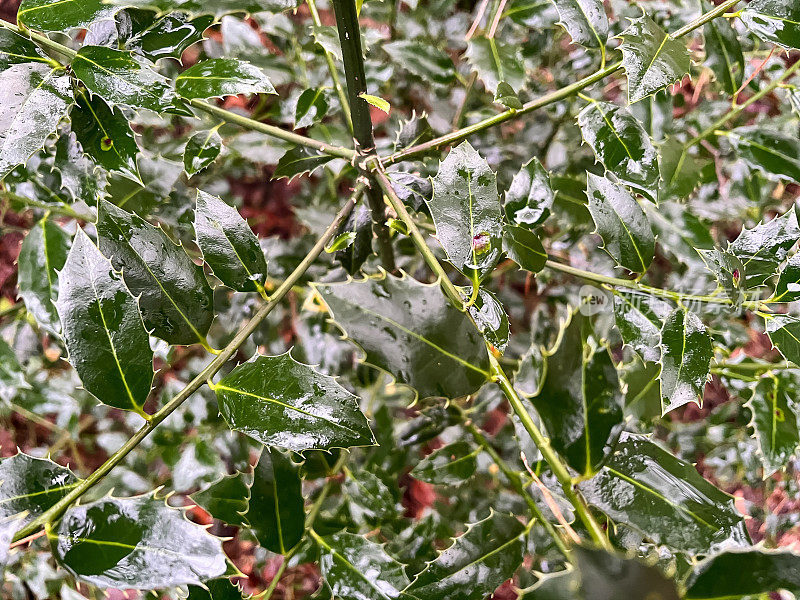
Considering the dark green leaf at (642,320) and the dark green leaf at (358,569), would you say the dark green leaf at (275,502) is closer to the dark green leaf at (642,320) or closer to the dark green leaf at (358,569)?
the dark green leaf at (358,569)

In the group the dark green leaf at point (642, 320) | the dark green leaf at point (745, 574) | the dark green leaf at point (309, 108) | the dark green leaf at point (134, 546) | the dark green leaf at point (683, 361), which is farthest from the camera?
the dark green leaf at point (309, 108)

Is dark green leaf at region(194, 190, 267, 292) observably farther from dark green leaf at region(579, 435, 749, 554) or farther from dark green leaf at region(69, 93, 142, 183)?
dark green leaf at region(579, 435, 749, 554)

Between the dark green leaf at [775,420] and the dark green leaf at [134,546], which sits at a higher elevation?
the dark green leaf at [134,546]

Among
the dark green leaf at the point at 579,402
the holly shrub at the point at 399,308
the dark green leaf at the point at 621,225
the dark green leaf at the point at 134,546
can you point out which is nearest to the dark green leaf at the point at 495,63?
the holly shrub at the point at 399,308

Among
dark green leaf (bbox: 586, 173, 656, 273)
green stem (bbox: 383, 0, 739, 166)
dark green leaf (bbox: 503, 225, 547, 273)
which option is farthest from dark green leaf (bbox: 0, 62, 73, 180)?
dark green leaf (bbox: 586, 173, 656, 273)

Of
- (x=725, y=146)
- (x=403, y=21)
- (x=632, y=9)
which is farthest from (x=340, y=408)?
(x=725, y=146)

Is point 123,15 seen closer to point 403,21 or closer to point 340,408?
point 340,408
